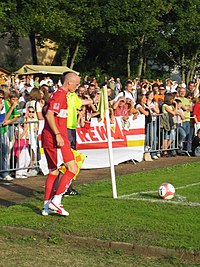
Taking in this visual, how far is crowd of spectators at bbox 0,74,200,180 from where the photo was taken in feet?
47.9

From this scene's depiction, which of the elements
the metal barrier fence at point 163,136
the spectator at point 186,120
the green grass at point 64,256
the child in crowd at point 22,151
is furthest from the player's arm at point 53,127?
the spectator at point 186,120

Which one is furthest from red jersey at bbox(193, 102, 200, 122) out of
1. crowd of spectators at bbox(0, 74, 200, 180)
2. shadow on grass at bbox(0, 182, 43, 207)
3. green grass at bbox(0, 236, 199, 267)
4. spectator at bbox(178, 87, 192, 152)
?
green grass at bbox(0, 236, 199, 267)

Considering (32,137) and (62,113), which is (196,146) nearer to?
(32,137)

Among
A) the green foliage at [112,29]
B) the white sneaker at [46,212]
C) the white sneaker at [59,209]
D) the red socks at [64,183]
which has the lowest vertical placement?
the white sneaker at [46,212]

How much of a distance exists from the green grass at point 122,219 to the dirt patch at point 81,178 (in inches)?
17.0

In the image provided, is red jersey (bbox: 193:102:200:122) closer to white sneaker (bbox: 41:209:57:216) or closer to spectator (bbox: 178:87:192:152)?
spectator (bbox: 178:87:192:152)

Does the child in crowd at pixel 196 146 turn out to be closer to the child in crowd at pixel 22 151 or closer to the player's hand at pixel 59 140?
the child in crowd at pixel 22 151

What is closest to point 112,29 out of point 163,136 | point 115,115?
point 163,136

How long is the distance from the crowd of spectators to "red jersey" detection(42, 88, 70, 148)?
2.36 m

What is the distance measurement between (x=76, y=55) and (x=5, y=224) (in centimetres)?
4642

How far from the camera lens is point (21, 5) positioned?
148ft

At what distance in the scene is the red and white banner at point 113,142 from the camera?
1598cm

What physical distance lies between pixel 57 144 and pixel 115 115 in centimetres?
747

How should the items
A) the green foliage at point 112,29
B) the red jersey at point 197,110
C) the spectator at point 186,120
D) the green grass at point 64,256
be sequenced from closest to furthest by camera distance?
1. the green grass at point 64,256
2. the spectator at point 186,120
3. the red jersey at point 197,110
4. the green foliage at point 112,29
